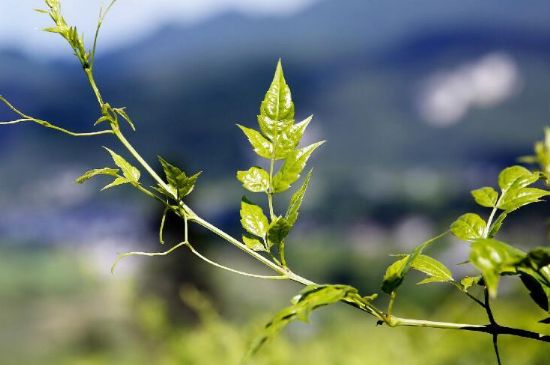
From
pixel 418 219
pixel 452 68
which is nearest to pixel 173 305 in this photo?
pixel 418 219

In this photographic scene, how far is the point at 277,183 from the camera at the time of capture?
0.42m

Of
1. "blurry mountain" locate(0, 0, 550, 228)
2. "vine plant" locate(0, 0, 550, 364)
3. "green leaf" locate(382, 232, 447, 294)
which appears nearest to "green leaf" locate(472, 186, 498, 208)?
"vine plant" locate(0, 0, 550, 364)

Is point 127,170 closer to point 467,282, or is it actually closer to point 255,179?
point 255,179

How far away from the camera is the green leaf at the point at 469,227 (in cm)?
39

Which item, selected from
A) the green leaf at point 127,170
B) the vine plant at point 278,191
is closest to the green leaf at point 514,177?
the vine plant at point 278,191

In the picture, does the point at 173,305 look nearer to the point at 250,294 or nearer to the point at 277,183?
the point at 250,294

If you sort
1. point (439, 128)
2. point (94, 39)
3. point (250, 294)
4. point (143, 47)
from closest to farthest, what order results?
point (94, 39) < point (250, 294) < point (439, 128) < point (143, 47)

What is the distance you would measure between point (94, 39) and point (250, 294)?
33.4 feet

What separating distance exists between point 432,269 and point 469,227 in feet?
0.11

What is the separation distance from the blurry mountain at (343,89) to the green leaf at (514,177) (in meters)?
18.2

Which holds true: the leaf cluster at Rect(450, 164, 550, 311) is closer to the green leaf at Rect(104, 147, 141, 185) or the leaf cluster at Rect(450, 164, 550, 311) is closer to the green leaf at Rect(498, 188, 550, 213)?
the green leaf at Rect(498, 188, 550, 213)

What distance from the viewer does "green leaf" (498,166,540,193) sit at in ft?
1.41

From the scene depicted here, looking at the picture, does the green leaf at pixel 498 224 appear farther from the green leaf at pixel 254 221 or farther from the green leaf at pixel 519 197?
the green leaf at pixel 254 221

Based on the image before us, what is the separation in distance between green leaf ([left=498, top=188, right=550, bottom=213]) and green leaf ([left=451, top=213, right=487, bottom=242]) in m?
0.02
